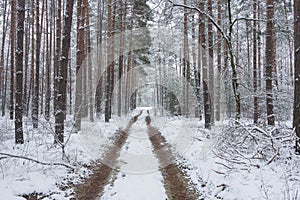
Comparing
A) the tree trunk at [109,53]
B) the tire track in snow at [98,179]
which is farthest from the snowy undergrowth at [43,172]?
the tree trunk at [109,53]

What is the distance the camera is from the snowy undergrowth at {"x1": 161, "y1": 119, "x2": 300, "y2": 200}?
5531mm

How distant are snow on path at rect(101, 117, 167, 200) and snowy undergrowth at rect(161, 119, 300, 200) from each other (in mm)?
1145

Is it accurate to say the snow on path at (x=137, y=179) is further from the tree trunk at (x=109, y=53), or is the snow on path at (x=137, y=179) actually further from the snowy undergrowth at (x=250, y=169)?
the tree trunk at (x=109, y=53)

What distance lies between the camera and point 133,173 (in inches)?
325

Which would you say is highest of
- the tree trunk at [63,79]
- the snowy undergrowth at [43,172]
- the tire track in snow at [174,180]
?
the tree trunk at [63,79]

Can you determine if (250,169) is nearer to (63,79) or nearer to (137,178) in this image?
(137,178)

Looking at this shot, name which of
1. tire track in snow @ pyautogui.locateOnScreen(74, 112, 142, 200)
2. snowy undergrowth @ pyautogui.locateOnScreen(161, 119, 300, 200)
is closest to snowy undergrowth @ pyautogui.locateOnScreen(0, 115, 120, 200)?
tire track in snow @ pyautogui.locateOnScreen(74, 112, 142, 200)

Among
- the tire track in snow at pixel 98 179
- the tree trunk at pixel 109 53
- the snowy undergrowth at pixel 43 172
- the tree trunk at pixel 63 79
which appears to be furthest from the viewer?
the tree trunk at pixel 109 53

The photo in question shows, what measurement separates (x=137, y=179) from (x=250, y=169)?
3275 millimetres

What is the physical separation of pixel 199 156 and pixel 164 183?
2.53 m

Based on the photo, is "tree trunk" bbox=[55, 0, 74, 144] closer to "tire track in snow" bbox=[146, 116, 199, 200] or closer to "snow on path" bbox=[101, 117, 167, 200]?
"snow on path" bbox=[101, 117, 167, 200]

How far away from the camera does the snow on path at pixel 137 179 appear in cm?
633

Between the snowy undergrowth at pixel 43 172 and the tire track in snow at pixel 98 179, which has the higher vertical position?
the snowy undergrowth at pixel 43 172

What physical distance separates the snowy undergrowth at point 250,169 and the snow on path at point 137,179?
1.14 meters
